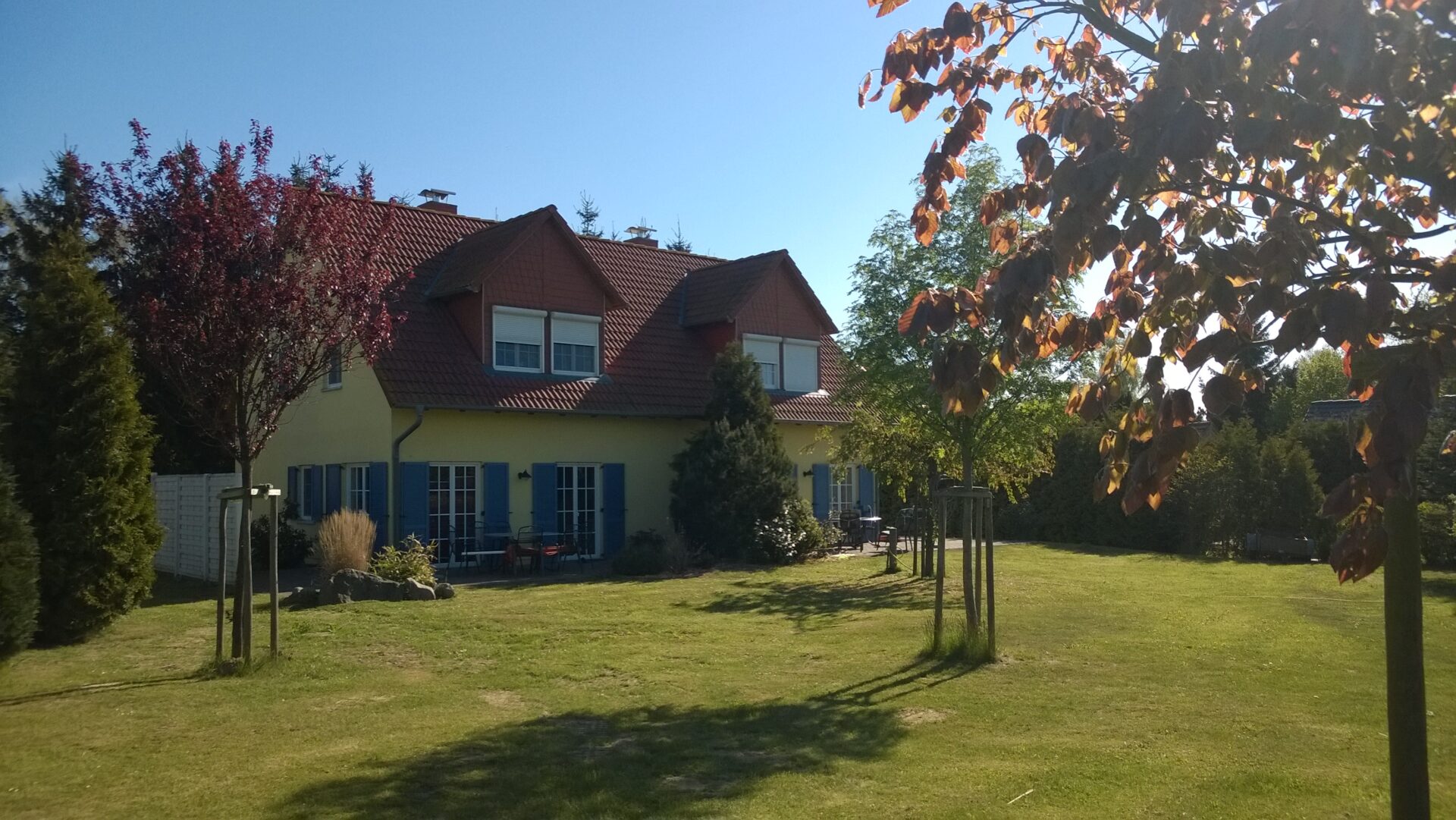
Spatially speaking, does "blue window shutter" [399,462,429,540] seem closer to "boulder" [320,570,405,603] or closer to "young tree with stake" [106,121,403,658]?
"boulder" [320,570,405,603]

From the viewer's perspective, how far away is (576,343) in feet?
78.0

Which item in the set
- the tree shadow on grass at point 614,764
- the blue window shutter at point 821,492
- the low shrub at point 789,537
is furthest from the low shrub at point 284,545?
the tree shadow on grass at point 614,764

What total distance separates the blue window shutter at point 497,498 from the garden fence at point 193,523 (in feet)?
14.5

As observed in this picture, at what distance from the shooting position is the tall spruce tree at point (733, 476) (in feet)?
74.5

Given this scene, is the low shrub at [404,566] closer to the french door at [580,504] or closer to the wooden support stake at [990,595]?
the french door at [580,504]

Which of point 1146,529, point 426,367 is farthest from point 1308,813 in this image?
point 1146,529

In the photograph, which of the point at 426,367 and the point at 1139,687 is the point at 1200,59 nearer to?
the point at 1139,687

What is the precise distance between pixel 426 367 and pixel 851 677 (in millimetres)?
12771

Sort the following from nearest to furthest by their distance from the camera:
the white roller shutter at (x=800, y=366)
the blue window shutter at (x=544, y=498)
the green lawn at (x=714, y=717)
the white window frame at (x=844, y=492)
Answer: the green lawn at (x=714, y=717), the blue window shutter at (x=544, y=498), the white roller shutter at (x=800, y=366), the white window frame at (x=844, y=492)

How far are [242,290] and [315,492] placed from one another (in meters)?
13.8

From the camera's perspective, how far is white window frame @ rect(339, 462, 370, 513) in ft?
71.5

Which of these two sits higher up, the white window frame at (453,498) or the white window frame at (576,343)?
the white window frame at (576,343)

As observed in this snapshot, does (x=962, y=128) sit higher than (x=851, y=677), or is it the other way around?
(x=962, y=128)

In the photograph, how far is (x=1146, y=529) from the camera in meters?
28.8
